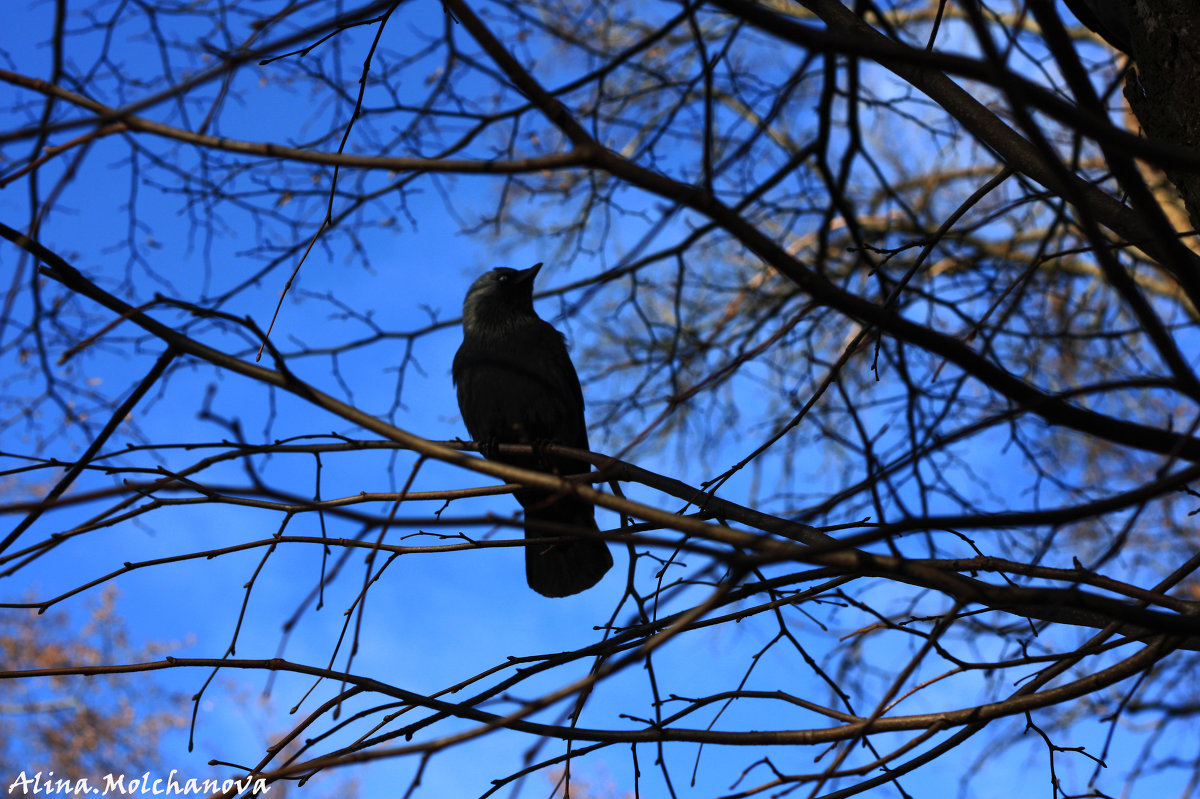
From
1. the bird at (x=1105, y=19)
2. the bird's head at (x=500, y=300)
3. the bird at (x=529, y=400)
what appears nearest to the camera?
the bird at (x=1105, y=19)

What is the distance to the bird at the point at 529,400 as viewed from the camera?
14.5 feet

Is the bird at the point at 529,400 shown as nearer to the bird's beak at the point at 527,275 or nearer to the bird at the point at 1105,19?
the bird's beak at the point at 527,275

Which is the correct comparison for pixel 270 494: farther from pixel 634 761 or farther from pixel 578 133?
pixel 634 761

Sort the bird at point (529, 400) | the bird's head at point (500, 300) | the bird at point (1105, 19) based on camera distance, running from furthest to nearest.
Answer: the bird's head at point (500, 300), the bird at point (529, 400), the bird at point (1105, 19)

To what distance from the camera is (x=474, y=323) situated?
210 inches

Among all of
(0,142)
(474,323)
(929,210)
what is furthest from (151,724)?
(0,142)

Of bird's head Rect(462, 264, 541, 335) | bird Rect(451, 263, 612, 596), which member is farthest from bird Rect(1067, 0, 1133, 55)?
bird's head Rect(462, 264, 541, 335)

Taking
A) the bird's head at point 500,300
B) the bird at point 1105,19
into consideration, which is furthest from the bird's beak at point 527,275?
the bird at point 1105,19

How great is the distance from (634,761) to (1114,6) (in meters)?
3.33

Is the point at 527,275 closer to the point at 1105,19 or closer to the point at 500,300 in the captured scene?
the point at 500,300

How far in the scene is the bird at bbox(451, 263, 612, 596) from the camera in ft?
14.5

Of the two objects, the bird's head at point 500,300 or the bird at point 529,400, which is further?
the bird's head at point 500,300

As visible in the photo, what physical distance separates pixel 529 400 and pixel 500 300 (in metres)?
0.94

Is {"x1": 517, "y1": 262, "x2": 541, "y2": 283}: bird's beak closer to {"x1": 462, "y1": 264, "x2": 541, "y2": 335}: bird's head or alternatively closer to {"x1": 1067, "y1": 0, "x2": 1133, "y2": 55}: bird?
{"x1": 462, "y1": 264, "x2": 541, "y2": 335}: bird's head
